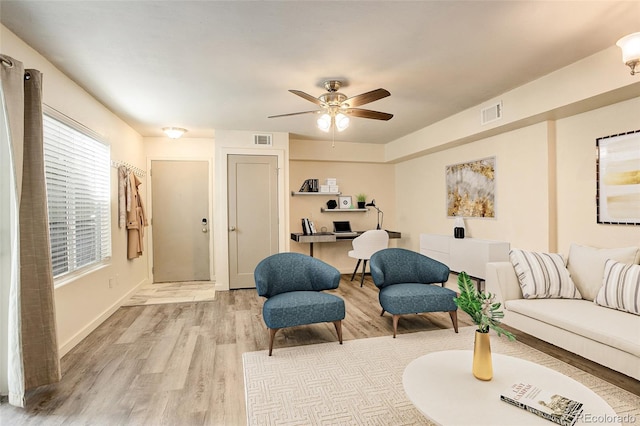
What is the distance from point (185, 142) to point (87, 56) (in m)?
3.09

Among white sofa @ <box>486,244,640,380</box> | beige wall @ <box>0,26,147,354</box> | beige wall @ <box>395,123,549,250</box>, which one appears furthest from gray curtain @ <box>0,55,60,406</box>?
beige wall @ <box>395,123,549,250</box>

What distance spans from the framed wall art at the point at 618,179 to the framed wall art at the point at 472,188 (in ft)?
4.05

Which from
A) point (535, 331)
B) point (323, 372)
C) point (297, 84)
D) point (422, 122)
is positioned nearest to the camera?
point (323, 372)

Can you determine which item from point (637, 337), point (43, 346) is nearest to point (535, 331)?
point (637, 337)

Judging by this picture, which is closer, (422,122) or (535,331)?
(535,331)

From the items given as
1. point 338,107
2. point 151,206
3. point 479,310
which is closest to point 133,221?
point 151,206

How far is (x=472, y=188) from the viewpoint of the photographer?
4.66 m

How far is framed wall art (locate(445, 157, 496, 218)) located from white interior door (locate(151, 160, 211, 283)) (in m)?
4.08

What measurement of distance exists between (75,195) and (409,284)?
3476 millimetres

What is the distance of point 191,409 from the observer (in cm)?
205

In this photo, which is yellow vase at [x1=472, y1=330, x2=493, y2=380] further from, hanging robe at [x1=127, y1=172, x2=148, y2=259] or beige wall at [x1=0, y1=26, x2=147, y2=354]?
hanging robe at [x1=127, y1=172, x2=148, y2=259]

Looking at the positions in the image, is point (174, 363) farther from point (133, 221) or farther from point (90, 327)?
point (133, 221)

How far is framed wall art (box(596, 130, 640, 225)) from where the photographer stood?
9.37 feet

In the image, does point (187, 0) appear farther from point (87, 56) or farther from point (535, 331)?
point (535, 331)
